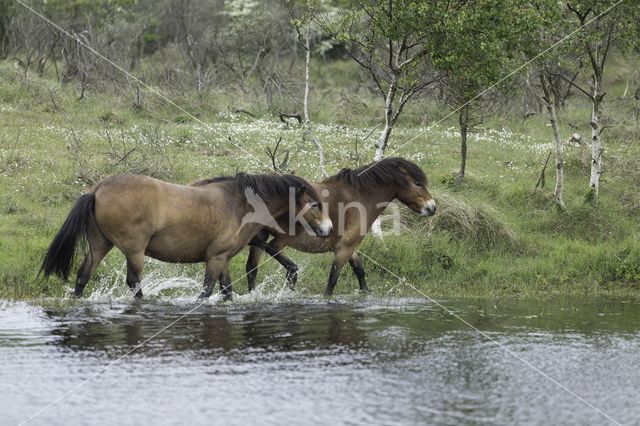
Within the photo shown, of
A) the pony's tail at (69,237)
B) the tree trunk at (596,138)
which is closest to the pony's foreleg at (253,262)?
the pony's tail at (69,237)

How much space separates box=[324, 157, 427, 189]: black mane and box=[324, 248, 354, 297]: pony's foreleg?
95 cm

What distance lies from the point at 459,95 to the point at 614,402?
11.9 m

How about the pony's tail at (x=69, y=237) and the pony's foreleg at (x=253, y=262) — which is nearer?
the pony's tail at (x=69, y=237)

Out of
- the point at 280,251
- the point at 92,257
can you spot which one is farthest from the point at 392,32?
the point at 92,257

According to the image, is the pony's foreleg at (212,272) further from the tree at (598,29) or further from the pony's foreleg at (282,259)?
the tree at (598,29)

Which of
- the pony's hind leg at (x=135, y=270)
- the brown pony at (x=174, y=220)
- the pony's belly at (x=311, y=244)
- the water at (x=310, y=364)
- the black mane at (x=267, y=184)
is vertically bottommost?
the water at (x=310, y=364)

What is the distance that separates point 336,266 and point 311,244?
476 mm

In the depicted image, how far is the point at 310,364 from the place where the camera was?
905 cm

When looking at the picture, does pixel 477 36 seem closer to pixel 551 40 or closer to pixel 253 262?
pixel 551 40

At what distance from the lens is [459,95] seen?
19.2m

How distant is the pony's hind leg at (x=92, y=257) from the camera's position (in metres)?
11.7

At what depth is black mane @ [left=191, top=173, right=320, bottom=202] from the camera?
41.8 feet

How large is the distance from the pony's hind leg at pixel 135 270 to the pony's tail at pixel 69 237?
630mm

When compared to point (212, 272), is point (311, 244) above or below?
above
